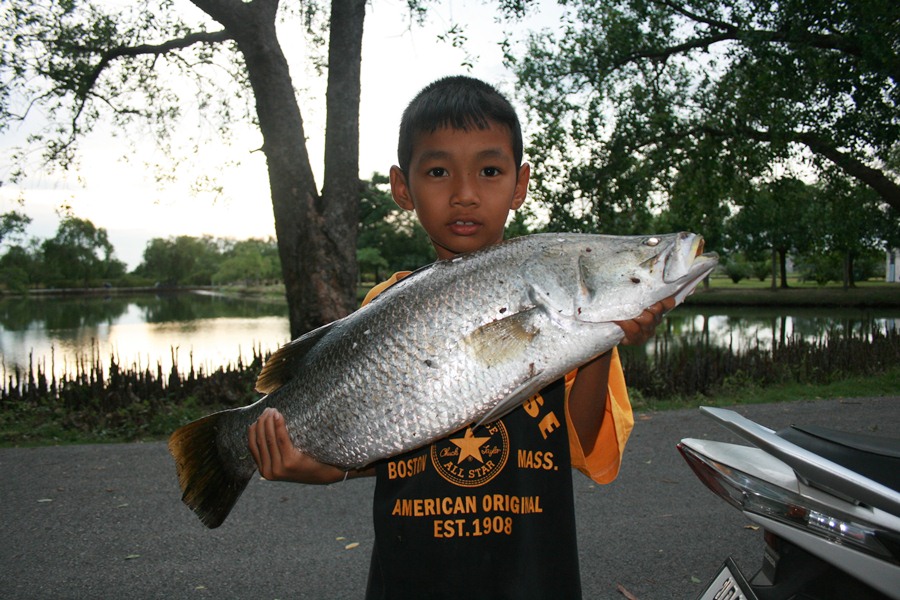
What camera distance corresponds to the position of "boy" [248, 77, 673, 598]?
1756 mm

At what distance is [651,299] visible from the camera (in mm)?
1532

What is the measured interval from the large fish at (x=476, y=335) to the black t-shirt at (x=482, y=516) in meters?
0.26

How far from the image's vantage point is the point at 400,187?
7.23ft

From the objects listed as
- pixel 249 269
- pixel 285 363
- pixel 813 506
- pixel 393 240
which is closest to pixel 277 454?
pixel 285 363

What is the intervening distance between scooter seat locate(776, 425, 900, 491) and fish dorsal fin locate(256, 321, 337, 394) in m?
1.39

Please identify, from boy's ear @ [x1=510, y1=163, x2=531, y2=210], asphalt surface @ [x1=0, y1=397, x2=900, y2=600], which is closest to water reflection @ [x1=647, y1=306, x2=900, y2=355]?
asphalt surface @ [x1=0, y1=397, x2=900, y2=600]

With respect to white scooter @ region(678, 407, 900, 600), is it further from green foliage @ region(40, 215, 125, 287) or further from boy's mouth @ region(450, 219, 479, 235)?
green foliage @ region(40, 215, 125, 287)

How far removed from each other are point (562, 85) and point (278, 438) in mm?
12128

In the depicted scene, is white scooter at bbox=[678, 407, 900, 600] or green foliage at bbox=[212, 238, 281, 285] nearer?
white scooter at bbox=[678, 407, 900, 600]

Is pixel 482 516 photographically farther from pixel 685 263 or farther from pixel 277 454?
pixel 685 263

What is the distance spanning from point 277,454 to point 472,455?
22.6 inches

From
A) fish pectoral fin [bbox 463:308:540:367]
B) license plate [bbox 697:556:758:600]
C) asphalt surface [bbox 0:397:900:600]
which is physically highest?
fish pectoral fin [bbox 463:308:540:367]

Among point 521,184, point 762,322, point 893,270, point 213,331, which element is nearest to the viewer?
point 521,184

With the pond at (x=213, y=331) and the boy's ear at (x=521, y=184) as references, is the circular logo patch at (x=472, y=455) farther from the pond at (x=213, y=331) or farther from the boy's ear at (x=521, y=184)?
the pond at (x=213, y=331)
